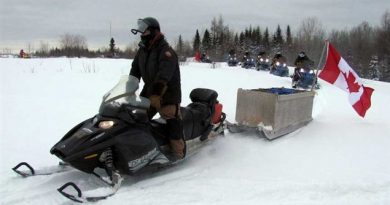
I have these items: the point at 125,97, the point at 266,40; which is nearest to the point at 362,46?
the point at 266,40

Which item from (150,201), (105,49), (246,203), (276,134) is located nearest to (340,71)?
(276,134)

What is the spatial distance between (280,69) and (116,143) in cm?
1614

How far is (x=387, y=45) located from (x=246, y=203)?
5671 centimetres

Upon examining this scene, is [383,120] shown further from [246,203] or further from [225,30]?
[225,30]

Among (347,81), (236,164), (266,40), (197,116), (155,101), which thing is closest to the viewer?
(155,101)

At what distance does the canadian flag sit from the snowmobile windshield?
4.33 meters

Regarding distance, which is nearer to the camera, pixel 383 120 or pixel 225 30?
pixel 383 120

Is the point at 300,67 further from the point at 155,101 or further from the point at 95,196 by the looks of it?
the point at 95,196

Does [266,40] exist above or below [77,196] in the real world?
above

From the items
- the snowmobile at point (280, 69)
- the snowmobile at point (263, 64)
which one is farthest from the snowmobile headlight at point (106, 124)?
the snowmobile at point (263, 64)

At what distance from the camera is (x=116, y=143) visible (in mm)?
4102

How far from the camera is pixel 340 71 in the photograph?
7.53 meters

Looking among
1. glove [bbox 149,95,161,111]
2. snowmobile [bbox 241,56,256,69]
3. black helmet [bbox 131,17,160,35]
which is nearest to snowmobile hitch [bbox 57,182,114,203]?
glove [bbox 149,95,161,111]

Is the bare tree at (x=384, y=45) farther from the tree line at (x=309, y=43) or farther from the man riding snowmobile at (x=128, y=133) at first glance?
the man riding snowmobile at (x=128, y=133)
